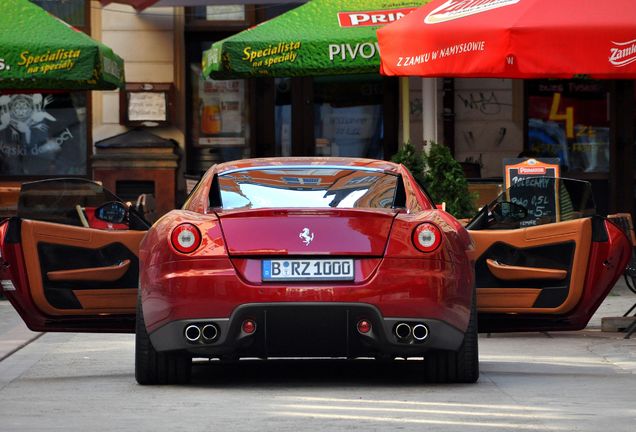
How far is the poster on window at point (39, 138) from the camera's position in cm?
2012

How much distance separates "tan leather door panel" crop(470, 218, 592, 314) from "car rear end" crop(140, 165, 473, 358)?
1302 millimetres

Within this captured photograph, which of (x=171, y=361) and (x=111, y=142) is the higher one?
(x=111, y=142)

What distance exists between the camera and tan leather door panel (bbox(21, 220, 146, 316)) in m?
9.30

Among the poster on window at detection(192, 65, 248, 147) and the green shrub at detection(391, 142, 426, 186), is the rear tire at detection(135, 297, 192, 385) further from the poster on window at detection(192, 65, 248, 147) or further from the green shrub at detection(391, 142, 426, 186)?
the poster on window at detection(192, 65, 248, 147)

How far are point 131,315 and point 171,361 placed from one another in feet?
2.84

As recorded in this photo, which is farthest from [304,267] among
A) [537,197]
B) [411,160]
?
[411,160]

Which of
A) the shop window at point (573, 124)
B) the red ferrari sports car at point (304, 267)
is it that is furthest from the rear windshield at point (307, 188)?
the shop window at point (573, 124)

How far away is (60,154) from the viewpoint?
20.2 meters

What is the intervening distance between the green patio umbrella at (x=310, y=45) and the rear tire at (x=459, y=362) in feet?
24.4

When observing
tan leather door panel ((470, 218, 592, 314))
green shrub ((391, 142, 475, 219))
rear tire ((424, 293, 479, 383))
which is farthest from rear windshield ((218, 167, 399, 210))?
green shrub ((391, 142, 475, 219))

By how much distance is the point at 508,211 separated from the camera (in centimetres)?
989

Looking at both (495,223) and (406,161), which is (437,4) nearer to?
(406,161)

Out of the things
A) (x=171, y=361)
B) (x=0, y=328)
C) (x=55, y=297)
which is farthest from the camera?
(x=0, y=328)

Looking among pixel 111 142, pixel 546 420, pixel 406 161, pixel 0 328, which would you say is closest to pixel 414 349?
pixel 546 420
